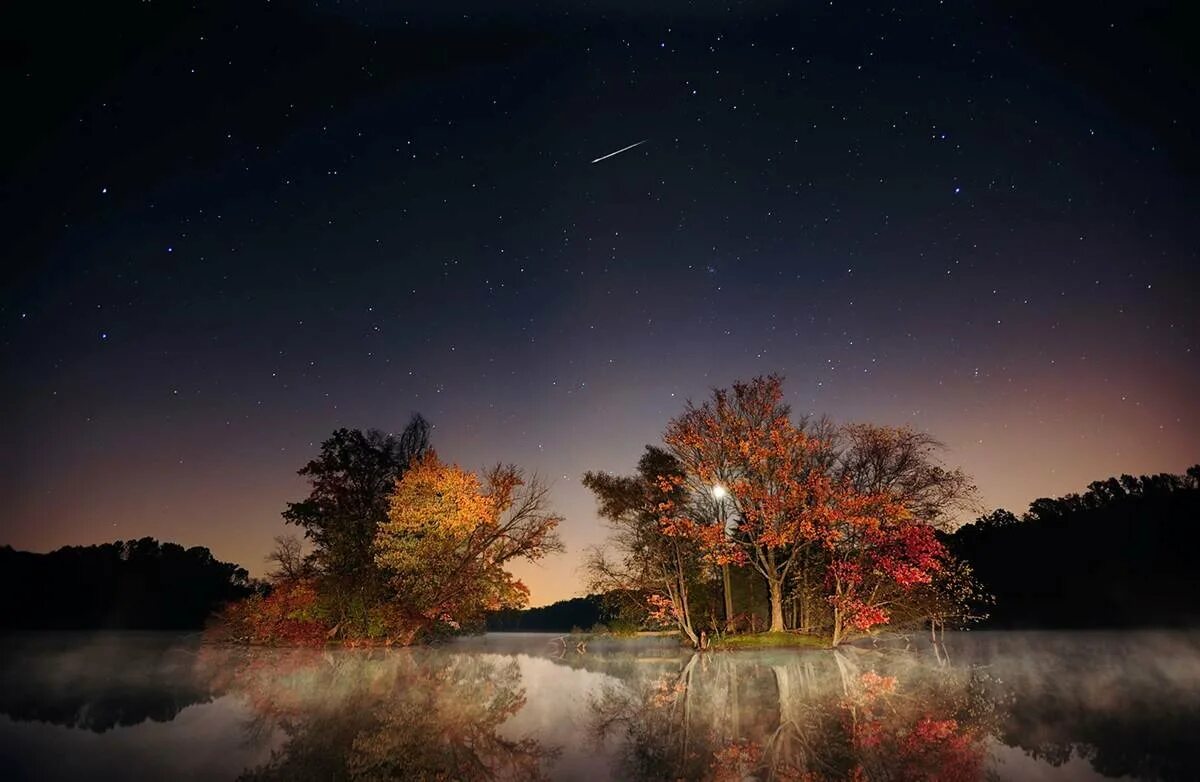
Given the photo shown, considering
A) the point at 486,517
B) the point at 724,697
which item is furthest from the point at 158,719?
the point at 486,517

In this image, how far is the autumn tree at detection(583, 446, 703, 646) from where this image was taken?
33938mm

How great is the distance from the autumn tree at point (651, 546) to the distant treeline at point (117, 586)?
7005 cm

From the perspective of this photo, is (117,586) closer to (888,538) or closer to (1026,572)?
(888,538)

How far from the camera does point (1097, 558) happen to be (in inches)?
2835

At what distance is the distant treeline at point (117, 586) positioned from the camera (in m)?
84.0

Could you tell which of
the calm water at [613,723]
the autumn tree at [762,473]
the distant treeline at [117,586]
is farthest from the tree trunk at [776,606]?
the distant treeline at [117,586]

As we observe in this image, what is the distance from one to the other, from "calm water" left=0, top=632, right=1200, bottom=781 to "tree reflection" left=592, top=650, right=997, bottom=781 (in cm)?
5

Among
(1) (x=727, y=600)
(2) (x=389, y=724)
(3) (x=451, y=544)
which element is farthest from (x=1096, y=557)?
(2) (x=389, y=724)

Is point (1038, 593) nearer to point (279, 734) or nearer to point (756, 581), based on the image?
point (756, 581)

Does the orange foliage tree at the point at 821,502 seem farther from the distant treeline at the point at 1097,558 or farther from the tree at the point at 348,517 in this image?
the distant treeline at the point at 1097,558

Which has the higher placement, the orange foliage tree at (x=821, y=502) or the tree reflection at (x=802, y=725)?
the orange foliage tree at (x=821, y=502)

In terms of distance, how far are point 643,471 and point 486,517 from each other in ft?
29.9

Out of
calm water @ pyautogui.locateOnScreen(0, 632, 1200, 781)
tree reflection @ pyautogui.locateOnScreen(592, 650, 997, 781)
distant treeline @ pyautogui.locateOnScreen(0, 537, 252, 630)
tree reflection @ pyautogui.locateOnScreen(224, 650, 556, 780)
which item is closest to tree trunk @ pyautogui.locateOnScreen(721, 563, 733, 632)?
calm water @ pyautogui.locateOnScreen(0, 632, 1200, 781)

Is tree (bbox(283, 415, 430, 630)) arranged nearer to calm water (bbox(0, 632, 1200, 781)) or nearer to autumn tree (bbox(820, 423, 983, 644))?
calm water (bbox(0, 632, 1200, 781))
